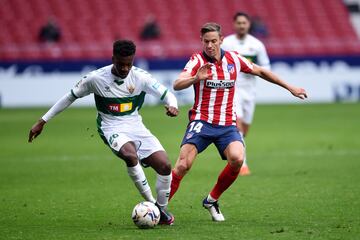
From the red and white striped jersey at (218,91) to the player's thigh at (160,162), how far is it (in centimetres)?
80

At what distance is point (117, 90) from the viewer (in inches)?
356

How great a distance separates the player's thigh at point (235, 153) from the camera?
909cm

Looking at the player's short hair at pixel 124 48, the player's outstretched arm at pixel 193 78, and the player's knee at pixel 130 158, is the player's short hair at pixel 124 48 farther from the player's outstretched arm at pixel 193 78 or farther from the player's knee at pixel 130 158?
the player's knee at pixel 130 158

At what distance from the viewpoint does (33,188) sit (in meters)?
12.1

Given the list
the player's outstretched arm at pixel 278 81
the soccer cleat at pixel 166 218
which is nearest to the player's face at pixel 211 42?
the player's outstretched arm at pixel 278 81

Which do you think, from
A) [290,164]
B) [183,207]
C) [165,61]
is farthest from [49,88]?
[183,207]

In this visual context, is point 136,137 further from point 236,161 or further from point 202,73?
point 236,161

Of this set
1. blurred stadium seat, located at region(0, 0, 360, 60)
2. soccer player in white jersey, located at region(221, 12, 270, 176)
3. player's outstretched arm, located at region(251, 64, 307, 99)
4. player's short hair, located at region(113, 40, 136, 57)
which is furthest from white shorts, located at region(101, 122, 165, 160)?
blurred stadium seat, located at region(0, 0, 360, 60)

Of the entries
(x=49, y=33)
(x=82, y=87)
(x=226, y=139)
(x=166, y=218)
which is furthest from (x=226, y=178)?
(x=49, y=33)

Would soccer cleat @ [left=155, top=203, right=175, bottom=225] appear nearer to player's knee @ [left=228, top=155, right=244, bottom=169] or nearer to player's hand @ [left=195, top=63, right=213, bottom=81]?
player's knee @ [left=228, top=155, right=244, bottom=169]

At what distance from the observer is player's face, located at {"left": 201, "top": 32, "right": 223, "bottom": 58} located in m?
9.13

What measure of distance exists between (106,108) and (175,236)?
1.81 m

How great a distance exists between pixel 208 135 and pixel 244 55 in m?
4.65

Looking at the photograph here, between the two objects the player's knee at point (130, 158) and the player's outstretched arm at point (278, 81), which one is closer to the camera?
the player's knee at point (130, 158)
